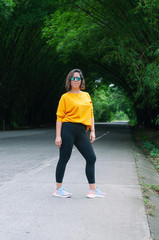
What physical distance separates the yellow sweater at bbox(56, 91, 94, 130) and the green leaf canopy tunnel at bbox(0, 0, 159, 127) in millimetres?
4936

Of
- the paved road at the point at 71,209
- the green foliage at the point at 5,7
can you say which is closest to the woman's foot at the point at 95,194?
the paved road at the point at 71,209

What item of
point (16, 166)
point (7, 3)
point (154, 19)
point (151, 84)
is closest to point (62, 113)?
point (16, 166)

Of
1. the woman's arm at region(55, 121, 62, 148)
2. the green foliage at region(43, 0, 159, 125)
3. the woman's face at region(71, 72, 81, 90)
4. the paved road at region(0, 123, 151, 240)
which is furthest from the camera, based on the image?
the green foliage at region(43, 0, 159, 125)

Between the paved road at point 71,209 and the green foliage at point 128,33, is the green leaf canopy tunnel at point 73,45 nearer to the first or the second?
the green foliage at point 128,33

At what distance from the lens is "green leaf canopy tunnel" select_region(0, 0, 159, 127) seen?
10.6 meters

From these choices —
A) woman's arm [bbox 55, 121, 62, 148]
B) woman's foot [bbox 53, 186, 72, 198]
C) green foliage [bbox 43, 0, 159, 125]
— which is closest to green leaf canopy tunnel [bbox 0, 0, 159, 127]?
green foliage [bbox 43, 0, 159, 125]

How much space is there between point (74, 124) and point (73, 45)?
34.6 feet

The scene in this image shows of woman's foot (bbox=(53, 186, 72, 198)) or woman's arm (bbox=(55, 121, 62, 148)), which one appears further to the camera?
woman's foot (bbox=(53, 186, 72, 198))

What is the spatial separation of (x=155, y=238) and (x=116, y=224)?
50cm

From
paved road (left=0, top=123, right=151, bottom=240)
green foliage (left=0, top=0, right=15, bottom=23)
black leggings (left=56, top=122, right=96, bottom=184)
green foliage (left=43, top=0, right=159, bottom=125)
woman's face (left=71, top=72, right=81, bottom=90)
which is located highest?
green foliage (left=0, top=0, right=15, bottom=23)

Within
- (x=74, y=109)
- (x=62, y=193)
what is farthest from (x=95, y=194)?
(x=74, y=109)

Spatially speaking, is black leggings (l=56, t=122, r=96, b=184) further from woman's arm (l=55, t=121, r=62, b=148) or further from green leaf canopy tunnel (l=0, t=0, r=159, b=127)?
green leaf canopy tunnel (l=0, t=0, r=159, b=127)

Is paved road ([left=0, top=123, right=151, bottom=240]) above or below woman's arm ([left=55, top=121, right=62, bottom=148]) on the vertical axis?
below

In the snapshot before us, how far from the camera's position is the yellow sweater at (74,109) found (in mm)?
4377
